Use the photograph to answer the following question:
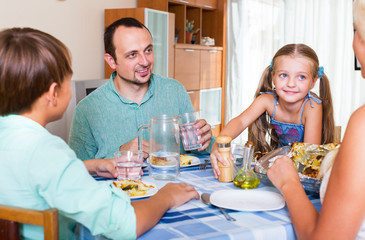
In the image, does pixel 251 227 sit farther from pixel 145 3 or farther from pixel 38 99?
pixel 145 3

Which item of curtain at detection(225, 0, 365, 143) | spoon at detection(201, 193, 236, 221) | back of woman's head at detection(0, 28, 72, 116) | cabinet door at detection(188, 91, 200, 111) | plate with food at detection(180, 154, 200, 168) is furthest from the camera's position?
cabinet door at detection(188, 91, 200, 111)

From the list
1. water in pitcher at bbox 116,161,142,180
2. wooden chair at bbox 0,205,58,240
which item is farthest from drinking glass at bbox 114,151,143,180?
wooden chair at bbox 0,205,58,240

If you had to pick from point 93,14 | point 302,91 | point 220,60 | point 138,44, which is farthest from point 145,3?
point 302,91

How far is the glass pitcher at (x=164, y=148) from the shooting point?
1.38 m

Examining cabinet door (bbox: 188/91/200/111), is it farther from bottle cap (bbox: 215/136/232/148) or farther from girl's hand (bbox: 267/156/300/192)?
girl's hand (bbox: 267/156/300/192)

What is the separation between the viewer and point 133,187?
1.20 metres

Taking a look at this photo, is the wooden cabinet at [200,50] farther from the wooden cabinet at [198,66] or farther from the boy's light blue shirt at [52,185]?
the boy's light blue shirt at [52,185]

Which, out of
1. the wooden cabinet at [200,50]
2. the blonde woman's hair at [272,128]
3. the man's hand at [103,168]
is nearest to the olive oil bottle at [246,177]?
the man's hand at [103,168]

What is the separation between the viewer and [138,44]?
6.54 ft

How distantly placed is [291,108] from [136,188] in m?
1.08

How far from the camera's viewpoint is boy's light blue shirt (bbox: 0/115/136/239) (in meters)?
0.84

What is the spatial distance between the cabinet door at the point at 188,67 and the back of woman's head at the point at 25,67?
11.6ft

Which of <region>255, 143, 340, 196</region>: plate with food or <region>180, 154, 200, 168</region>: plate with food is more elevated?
<region>255, 143, 340, 196</region>: plate with food

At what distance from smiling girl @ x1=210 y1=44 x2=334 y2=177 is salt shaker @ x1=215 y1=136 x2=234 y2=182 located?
48 cm
